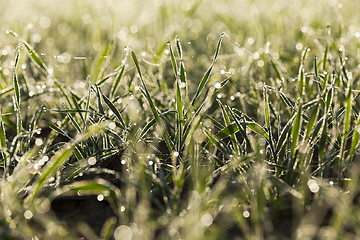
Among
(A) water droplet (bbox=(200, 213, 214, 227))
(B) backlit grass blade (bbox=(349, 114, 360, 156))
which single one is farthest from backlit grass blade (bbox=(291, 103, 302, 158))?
(A) water droplet (bbox=(200, 213, 214, 227))

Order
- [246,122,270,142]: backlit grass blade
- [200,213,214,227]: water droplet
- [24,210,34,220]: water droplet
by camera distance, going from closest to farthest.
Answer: [200,213,214,227]: water droplet
[24,210,34,220]: water droplet
[246,122,270,142]: backlit grass blade

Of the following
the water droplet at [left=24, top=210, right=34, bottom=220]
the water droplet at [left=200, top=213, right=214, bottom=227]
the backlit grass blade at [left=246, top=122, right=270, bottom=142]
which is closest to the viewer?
the water droplet at [left=200, top=213, right=214, bottom=227]

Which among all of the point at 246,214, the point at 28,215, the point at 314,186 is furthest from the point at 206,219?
the point at 28,215

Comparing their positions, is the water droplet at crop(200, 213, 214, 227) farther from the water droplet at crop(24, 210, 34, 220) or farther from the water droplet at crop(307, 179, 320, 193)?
the water droplet at crop(24, 210, 34, 220)

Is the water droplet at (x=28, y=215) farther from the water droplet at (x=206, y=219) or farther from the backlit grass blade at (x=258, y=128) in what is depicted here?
the backlit grass blade at (x=258, y=128)

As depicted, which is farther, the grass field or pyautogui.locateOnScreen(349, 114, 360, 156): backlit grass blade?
pyautogui.locateOnScreen(349, 114, 360, 156): backlit grass blade

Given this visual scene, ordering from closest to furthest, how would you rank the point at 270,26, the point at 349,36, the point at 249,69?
the point at 249,69, the point at 349,36, the point at 270,26

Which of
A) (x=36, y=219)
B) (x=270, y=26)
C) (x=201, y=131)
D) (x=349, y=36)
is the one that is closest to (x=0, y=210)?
(x=36, y=219)

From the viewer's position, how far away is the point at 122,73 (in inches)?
54.9

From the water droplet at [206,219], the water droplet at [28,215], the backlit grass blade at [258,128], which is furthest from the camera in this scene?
the backlit grass blade at [258,128]

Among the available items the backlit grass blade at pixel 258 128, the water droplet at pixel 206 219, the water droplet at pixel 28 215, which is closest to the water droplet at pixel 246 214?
the water droplet at pixel 206 219

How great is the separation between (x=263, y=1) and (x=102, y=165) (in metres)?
2.53

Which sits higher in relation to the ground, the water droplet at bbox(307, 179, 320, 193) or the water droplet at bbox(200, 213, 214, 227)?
the water droplet at bbox(200, 213, 214, 227)

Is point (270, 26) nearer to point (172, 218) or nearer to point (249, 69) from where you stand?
point (249, 69)
